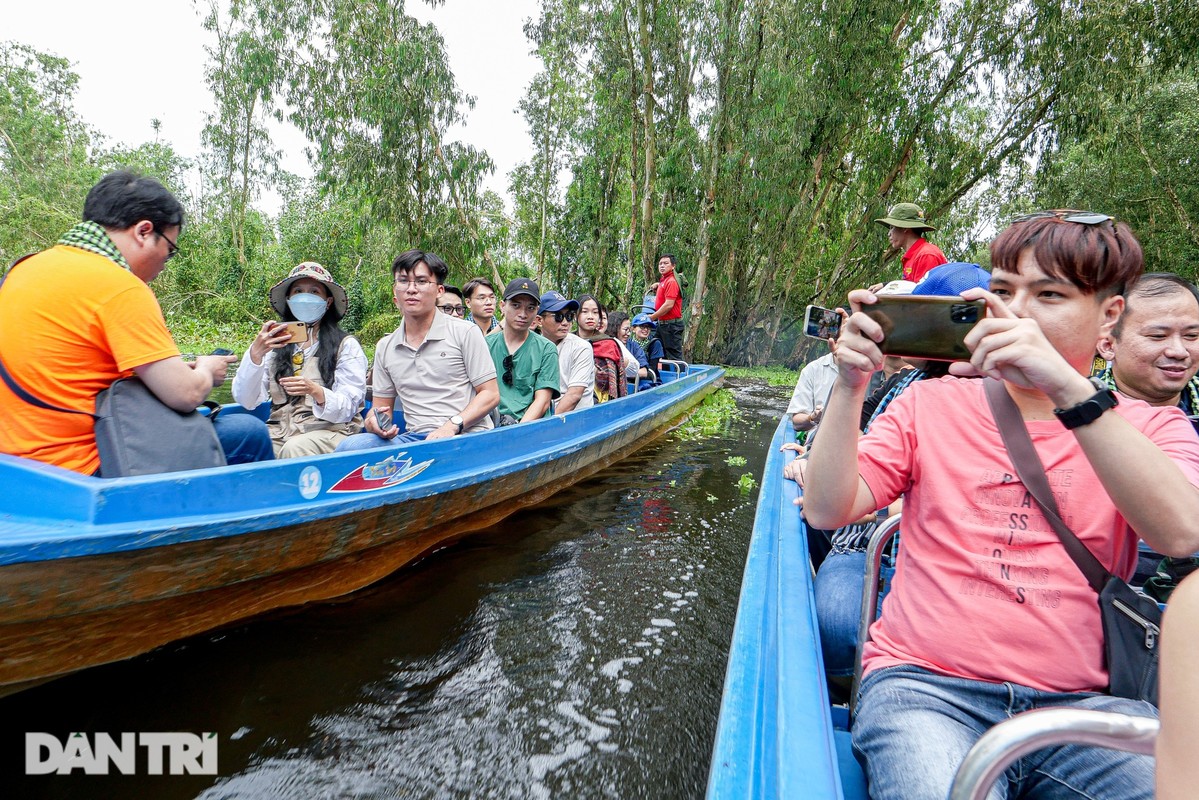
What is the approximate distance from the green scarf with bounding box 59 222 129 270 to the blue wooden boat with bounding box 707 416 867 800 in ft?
7.89

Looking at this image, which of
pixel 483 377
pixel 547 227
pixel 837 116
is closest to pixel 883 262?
pixel 837 116

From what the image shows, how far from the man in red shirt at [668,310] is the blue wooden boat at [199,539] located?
606 centimetres

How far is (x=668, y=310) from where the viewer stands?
31.9ft

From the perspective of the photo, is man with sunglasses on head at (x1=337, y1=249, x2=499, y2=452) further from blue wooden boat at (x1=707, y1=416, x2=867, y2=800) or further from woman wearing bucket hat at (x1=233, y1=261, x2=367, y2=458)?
blue wooden boat at (x1=707, y1=416, x2=867, y2=800)

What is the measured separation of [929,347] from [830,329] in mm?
361

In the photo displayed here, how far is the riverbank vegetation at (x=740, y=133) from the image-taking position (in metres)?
11.7

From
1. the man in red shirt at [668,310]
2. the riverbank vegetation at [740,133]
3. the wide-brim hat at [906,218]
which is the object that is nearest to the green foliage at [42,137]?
the riverbank vegetation at [740,133]

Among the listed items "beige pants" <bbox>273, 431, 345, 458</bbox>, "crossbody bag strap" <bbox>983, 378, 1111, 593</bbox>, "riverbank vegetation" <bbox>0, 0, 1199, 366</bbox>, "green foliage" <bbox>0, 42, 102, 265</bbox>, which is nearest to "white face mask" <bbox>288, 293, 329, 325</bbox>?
"beige pants" <bbox>273, 431, 345, 458</bbox>

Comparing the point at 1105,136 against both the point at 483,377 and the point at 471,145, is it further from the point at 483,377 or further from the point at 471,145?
the point at 483,377

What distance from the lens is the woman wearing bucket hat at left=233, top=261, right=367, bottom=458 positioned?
3.47 meters

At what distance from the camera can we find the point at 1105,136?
1220 centimetres

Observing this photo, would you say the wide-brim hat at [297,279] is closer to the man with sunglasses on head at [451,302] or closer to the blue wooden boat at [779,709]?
the man with sunglasses on head at [451,302]

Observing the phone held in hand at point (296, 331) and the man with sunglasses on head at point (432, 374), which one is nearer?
the phone held in hand at point (296, 331)

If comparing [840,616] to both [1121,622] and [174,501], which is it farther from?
[174,501]
